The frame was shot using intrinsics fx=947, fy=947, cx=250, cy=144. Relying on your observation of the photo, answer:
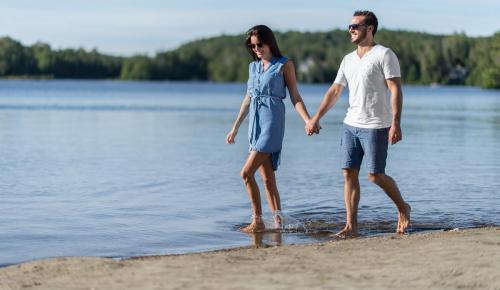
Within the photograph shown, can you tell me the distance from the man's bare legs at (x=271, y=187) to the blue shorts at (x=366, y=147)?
0.80 metres

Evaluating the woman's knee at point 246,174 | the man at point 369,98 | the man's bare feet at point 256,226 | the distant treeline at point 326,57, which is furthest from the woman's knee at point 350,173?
the distant treeline at point 326,57

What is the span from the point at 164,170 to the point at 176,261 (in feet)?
31.5

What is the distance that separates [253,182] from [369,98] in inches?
60.7

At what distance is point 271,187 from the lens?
9500 millimetres

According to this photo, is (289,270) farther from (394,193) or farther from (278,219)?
(278,219)

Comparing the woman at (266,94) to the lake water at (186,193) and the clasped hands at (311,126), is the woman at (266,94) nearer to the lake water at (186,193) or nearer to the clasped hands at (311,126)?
the clasped hands at (311,126)

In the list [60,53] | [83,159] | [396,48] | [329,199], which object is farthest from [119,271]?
[60,53]

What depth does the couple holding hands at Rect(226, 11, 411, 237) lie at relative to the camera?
8.60m

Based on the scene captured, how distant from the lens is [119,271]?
21.8 ft

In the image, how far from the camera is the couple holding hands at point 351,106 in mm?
8602

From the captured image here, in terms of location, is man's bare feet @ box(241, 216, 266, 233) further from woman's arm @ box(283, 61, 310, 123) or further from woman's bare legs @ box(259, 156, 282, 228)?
woman's arm @ box(283, 61, 310, 123)

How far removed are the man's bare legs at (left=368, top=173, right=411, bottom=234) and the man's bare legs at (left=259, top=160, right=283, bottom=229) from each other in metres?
1.02

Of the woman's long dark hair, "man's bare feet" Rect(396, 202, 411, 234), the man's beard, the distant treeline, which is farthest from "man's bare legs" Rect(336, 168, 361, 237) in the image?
the distant treeline

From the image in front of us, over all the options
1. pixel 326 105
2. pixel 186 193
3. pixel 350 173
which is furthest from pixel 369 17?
pixel 186 193
